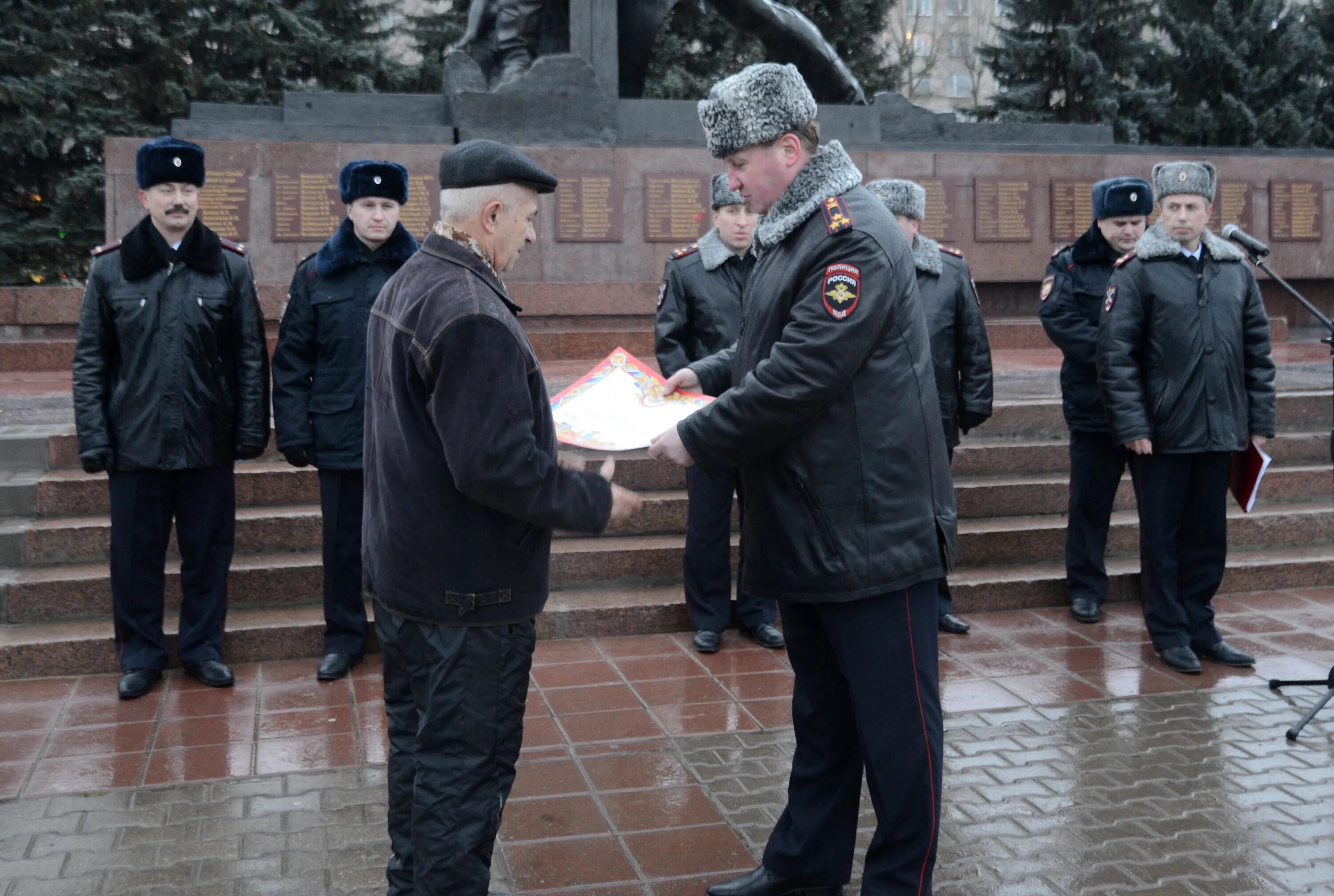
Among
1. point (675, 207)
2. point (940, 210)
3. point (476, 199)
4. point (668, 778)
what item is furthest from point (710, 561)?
point (940, 210)

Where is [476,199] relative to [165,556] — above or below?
above

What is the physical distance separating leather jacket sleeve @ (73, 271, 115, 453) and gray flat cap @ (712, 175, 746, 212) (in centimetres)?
272

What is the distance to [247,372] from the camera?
552 centimetres

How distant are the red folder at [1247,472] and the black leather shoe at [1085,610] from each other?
0.94 metres

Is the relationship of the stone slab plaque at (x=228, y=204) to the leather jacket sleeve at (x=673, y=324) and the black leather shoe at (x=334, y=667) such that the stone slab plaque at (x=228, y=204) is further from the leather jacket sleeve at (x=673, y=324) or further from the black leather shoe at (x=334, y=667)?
the black leather shoe at (x=334, y=667)

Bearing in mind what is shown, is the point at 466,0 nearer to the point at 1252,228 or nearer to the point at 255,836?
the point at 1252,228

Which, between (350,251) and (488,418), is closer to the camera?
(488,418)

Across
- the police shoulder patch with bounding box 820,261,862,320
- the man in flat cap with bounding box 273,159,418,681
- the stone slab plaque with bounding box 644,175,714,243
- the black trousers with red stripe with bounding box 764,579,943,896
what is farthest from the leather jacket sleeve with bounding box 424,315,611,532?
the stone slab plaque with bounding box 644,175,714,243

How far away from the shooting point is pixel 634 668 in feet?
18.5

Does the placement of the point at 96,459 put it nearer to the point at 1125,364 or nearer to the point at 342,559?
the point at 342,559

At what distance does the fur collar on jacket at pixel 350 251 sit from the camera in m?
5.47

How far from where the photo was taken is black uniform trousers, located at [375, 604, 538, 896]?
2830 mm

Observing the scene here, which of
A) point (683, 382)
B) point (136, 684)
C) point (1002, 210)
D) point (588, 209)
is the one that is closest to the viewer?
point (683, 382)

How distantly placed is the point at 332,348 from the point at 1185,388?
379cm
